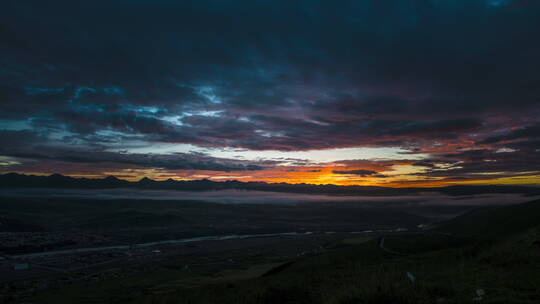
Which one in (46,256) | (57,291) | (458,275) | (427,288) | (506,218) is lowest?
(46,256)

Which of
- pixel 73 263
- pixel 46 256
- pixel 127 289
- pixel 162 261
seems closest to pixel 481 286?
pixel 127 289

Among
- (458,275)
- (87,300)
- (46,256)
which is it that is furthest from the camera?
(46,256)

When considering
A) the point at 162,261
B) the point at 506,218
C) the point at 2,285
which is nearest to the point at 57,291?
the point at 2,285

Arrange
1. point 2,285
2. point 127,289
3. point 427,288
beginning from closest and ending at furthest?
point 427,288 < point 127,289 < point 2,285

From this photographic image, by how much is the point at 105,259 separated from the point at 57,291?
82.5m

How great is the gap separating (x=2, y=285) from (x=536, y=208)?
250 metres

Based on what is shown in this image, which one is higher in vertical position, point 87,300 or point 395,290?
point 395,290

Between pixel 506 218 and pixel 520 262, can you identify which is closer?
pixel 520 262

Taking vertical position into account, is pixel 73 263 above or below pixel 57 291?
below

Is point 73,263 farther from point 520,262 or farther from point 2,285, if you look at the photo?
point 520,262

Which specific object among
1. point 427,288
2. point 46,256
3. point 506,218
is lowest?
point 46,256

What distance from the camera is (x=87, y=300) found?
77125mm

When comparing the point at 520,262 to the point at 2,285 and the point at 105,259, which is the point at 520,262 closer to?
the point at 2,285

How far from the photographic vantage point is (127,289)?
89.6m
